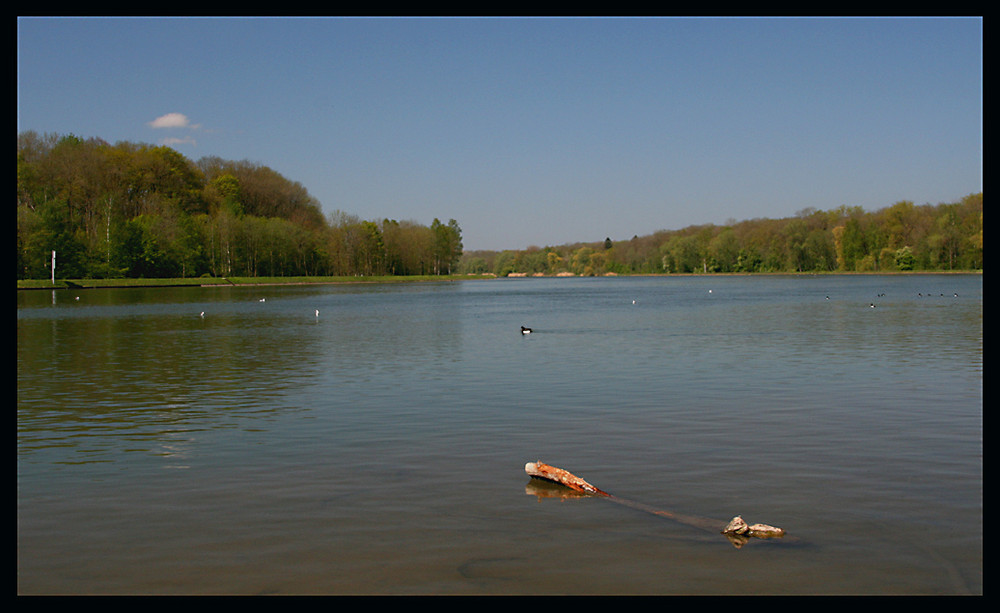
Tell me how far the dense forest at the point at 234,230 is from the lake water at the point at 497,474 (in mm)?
89346

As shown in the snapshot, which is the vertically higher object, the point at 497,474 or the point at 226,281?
the point at 226,281

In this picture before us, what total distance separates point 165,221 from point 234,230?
1020cm

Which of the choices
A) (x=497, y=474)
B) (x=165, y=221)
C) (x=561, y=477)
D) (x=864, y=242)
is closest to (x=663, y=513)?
(x=561, y=477)

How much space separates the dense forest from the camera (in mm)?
104312

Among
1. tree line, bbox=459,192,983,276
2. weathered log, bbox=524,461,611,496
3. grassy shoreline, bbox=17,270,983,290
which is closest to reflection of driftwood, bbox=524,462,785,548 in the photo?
weathered log, bbox=524,461,611,496

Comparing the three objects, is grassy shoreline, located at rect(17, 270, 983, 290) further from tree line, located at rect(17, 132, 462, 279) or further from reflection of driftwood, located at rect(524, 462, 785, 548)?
reflection of driftwood, located at rect(524, 462, 785, 548)

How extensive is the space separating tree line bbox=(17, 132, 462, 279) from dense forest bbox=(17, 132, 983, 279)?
0.64ft

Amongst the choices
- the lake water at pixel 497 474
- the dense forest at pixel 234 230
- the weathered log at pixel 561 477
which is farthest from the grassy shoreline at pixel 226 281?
the weathered log at pixel 561 477

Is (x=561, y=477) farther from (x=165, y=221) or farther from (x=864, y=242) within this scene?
(x=864, y=242)

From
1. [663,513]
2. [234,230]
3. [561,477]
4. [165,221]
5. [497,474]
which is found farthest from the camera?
[234,230]

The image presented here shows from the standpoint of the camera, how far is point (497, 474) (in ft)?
34.7

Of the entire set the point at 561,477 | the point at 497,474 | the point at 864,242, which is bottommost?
the point at 497,474

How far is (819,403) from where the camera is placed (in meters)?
15.9

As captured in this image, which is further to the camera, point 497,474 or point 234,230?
point 234,230
